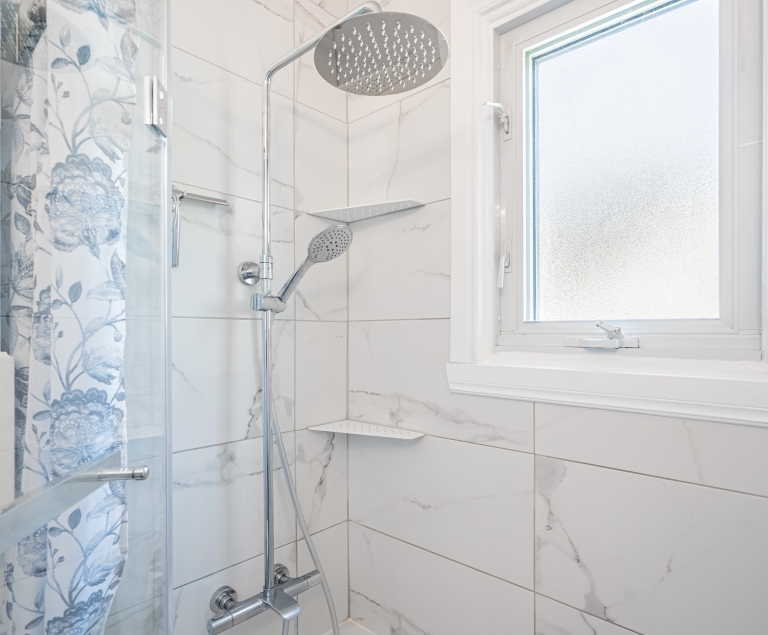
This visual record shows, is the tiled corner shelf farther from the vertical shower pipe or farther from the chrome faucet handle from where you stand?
the chrome faucet handle

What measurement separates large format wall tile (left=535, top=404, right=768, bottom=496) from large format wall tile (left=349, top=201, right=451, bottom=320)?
1.28 feet

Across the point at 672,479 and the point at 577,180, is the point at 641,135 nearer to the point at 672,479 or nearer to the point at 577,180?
the point at 577,180

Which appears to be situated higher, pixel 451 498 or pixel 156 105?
pixel 156 105

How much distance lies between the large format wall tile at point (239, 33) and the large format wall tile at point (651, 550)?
3.92ft

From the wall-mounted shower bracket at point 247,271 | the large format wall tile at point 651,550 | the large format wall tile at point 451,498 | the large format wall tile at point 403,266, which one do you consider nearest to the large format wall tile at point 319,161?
the large format wall tile at point 403,266

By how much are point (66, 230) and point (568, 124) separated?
106 cm

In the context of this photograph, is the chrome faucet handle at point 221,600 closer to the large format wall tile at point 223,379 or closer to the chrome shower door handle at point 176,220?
the large format wall tile at point 223,379

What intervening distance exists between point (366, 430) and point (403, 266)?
464 mm

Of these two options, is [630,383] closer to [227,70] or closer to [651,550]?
[651,550]

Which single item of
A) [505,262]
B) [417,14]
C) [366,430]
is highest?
[417,14]

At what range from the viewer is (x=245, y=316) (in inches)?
47.4

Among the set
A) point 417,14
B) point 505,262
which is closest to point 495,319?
point 505,262

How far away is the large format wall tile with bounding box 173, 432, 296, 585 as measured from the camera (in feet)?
3.54

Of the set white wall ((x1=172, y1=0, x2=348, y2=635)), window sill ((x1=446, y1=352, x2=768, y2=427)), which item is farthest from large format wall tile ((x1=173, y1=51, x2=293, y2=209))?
window sill ((x1=446, y1=352, x2=768, y2=427))
